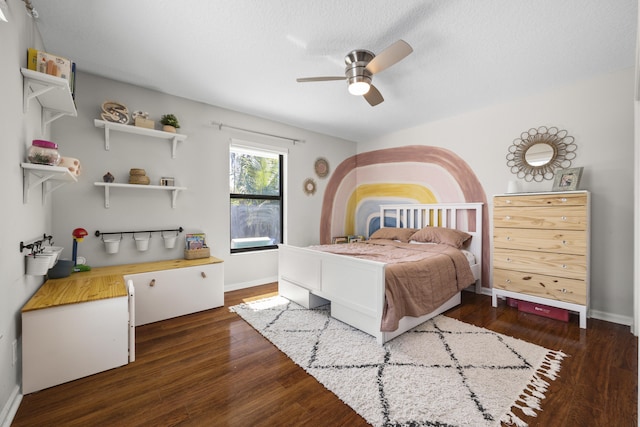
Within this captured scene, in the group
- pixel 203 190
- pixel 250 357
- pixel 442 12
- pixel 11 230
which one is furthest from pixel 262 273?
pixel 442 12

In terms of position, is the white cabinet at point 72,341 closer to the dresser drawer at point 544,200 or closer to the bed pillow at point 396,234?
the bed pillow at point 396,234

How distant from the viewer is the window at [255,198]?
3.89 meters

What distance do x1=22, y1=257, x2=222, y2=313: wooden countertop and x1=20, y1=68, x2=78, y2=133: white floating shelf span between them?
123 centimetres

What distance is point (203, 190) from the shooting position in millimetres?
3439

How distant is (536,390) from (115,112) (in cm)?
416

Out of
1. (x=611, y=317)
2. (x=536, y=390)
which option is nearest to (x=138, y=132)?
(x=536, y=390)

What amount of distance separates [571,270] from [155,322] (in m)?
4.06

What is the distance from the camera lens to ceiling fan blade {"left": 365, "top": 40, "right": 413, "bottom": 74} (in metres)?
1.88

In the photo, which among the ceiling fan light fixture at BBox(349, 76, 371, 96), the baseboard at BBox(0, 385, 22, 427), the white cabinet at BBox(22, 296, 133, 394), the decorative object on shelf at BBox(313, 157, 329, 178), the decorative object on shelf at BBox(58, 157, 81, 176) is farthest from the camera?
the decorative object on shelf at BBox(313, 157, 329, 178)

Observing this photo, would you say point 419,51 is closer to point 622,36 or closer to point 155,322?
point 622,36

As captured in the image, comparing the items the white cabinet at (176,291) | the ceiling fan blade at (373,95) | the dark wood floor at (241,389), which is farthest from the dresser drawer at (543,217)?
the white cabinet at (176,291)

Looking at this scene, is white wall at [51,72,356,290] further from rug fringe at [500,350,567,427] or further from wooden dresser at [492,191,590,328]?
rug fringe at [500,350,567,427]

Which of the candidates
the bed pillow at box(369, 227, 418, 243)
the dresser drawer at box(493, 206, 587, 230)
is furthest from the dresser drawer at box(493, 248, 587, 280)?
the bed pillow at box(369, 227, 418, 243)

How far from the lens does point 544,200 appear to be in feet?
8.86
